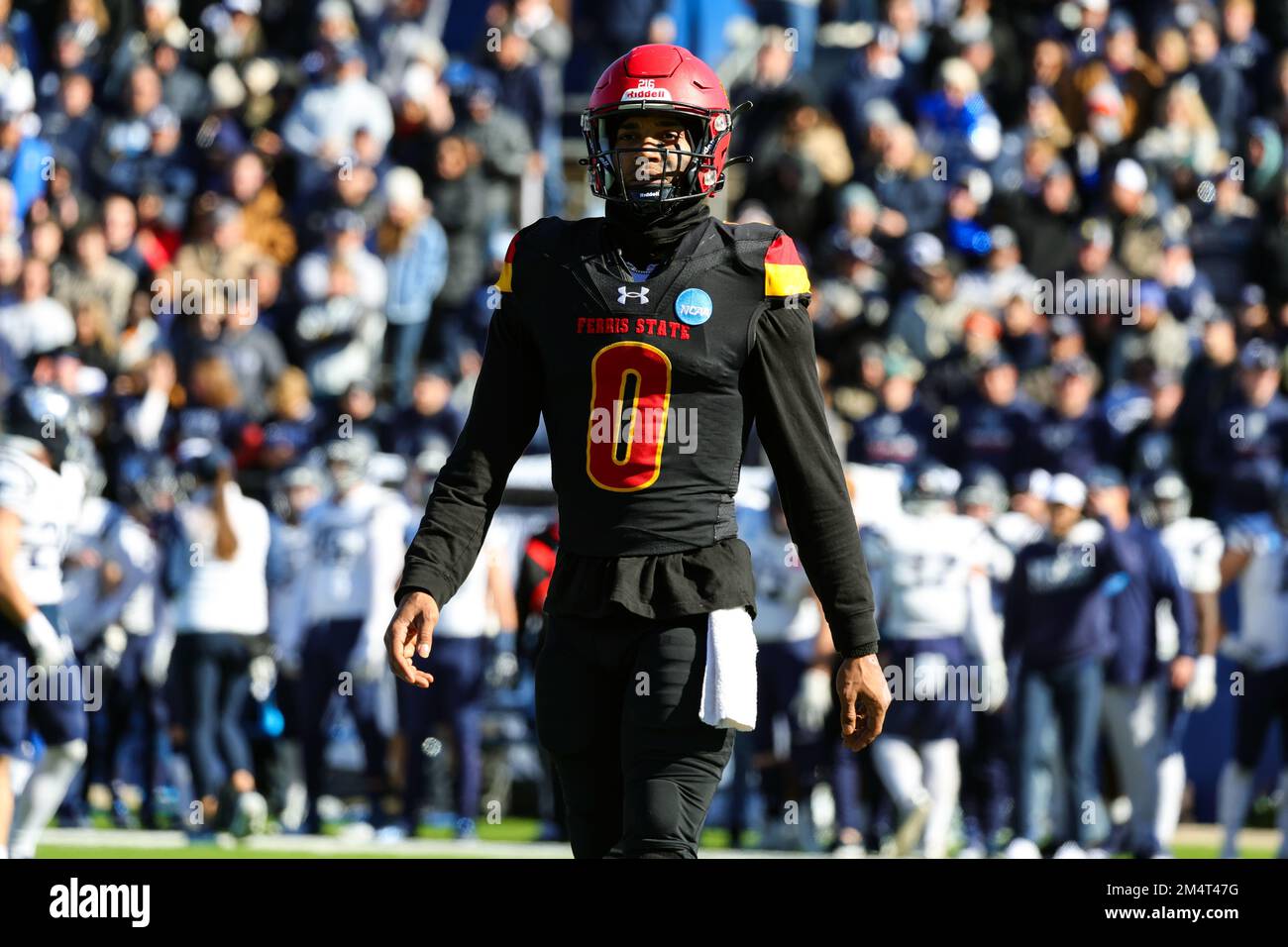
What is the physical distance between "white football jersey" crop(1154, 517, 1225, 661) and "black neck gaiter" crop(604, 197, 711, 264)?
25.3ft

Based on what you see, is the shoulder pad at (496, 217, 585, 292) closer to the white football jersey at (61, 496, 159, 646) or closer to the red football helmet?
the red football helmet

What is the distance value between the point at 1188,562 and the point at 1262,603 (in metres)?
0.68

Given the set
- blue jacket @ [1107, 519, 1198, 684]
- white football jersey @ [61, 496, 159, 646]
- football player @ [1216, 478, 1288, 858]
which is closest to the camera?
football player @ [1216, 478, 1288, 858]

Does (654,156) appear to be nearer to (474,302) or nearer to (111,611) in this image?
(111,611)

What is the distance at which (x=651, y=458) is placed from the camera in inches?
182

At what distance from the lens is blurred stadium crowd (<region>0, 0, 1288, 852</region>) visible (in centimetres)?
1223

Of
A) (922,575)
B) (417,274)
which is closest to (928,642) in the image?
(922,575)

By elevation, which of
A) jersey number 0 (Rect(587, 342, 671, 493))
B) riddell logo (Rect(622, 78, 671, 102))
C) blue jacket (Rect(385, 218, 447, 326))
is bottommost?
jersey number 0 (Rect(587, 342, 671, 493))

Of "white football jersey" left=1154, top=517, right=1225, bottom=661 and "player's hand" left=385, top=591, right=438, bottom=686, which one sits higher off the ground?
"white football jersey" left=1154, top=517, right=1225, bottom=661

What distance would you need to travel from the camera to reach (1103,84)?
49.1 feet

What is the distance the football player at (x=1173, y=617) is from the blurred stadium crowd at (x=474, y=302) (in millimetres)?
173

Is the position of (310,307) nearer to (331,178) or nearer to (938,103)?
(331,178)

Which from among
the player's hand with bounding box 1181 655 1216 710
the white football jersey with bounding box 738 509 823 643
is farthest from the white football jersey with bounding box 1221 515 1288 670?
the white football jersey with bounding box 738 509 823 643

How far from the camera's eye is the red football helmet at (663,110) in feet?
15.4
